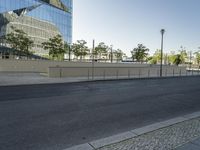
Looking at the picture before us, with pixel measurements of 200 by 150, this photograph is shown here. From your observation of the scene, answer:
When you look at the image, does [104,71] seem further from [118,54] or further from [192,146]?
[118,54]

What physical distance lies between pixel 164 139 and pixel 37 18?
175 ft

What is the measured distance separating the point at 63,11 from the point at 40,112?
181ft

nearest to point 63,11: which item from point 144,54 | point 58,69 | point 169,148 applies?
point 144,54

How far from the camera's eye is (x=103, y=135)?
5133 millimetres

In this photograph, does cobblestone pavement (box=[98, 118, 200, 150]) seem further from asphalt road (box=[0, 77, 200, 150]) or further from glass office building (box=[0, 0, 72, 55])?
glass office building (box=[0, 0, 72, 55])

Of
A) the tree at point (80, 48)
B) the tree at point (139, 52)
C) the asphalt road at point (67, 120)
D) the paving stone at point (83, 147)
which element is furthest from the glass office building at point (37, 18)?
the paving stone at point (83, 147)

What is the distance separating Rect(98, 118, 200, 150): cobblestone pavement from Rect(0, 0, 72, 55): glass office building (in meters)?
42.5

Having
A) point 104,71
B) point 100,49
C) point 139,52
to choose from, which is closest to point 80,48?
point 100,49

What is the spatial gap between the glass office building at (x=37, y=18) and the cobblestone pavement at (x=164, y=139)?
42517mm

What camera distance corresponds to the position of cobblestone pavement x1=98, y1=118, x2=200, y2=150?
166 inches

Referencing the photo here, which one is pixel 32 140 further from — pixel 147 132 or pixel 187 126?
pixel 187 126

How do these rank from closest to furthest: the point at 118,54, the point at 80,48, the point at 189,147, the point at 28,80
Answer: the point at 189,147 < the point at 28,80 < the point at 80,48 < the point at 118,54

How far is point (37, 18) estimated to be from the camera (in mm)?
51969

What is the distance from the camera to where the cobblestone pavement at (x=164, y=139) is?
4.21 metres
